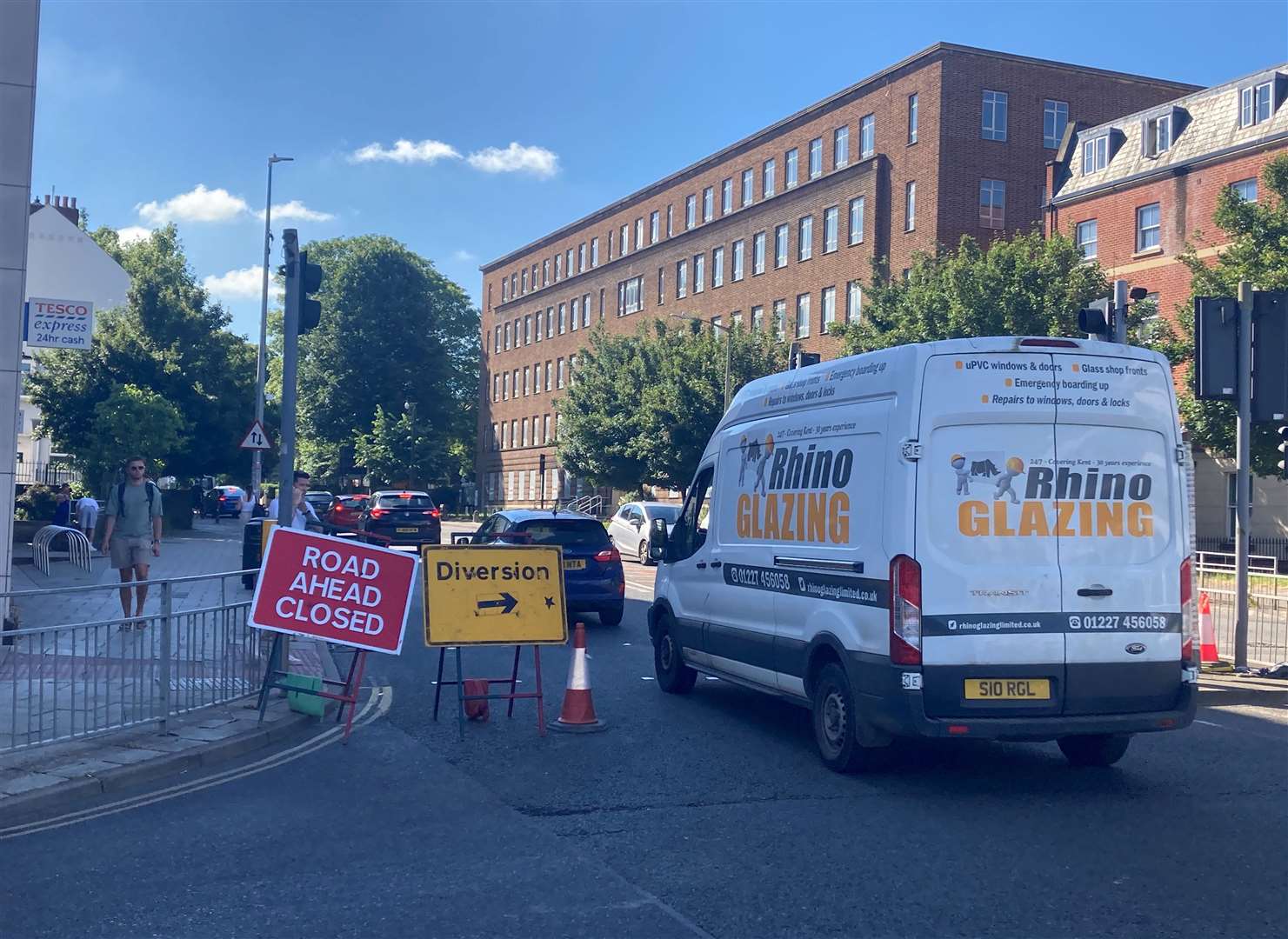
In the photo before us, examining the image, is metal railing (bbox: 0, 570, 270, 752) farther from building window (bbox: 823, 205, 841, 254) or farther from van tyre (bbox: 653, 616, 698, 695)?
building window (bbox: 823, 205, 841, 254)

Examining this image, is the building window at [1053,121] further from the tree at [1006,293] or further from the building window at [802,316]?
the tree at [1006,293]

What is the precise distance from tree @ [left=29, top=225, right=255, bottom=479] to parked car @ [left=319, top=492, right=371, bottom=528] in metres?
5.85

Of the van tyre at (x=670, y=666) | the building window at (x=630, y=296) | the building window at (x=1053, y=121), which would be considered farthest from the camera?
the building window at (x=630, y=296)

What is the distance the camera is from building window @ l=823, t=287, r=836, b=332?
5284 centimetres

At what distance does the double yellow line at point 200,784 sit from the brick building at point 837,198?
130 ft

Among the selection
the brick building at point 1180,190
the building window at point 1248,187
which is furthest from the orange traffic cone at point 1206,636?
the building window at point 1248,187

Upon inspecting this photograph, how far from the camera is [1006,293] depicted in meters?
34.3

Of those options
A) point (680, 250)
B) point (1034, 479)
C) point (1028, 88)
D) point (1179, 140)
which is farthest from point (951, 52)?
point (1034, 479)

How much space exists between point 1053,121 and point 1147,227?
1155 centimetres

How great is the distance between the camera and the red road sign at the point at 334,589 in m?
9.26

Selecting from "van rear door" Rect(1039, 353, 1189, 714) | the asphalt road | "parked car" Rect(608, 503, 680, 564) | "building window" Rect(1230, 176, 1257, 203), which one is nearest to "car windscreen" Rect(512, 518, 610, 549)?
the asphalt road

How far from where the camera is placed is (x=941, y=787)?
779 centimetres

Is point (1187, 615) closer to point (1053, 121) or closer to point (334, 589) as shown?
point (334, 589)

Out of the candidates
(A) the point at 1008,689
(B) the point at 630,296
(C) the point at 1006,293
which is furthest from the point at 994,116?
(A) the point at 1008,689
